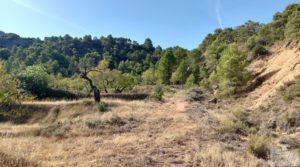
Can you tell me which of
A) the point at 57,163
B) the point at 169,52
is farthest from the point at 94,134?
the point at 169,52

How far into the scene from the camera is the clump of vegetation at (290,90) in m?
16.9

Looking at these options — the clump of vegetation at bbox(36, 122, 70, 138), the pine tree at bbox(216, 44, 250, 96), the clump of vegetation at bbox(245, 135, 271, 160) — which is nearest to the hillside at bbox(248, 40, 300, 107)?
the pine tree at bbox(216, 44, 250, 96)

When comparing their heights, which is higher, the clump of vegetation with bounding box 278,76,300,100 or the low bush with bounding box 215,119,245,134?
the clump of vegetation with bounding box 278,76,300,100

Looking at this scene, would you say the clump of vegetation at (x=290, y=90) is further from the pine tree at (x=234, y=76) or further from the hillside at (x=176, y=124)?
the pine tree at (x=234, y=76)

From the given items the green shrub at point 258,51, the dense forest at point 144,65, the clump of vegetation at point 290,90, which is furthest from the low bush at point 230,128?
the green shrub at point 258,51

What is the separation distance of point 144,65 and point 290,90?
70454 millimetres

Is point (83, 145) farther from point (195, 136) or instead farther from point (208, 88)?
point (208, 88)

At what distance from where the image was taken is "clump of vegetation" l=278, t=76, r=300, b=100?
16.9 m

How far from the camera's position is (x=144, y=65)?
3428 inches

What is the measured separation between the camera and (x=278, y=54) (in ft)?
97.0

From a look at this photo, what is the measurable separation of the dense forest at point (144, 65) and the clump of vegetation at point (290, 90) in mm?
8231

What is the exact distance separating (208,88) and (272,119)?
23203 mm

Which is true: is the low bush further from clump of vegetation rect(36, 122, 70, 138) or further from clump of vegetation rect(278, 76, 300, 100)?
clump of vegetation rect(36, 122, 70, 138)

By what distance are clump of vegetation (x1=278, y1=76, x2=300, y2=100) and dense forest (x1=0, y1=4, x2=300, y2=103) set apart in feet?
27.0
